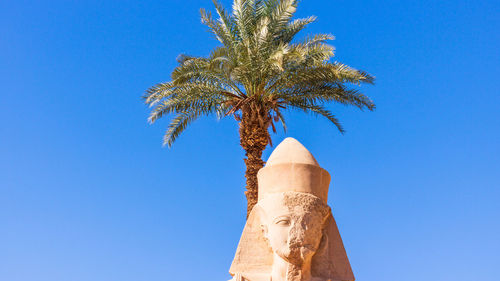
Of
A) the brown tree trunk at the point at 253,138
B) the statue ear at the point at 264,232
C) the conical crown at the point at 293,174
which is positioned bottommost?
the statue ear at the point at 264,232

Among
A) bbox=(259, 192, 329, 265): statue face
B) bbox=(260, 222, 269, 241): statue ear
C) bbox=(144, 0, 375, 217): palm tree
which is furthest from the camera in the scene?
bbox=(144, 0, 375, 217): palm tree

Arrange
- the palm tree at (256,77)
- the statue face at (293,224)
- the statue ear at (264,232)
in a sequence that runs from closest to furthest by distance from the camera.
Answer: the statue face at (293,224) → the statue ear at (264,232) → the palm tree at (256,77)

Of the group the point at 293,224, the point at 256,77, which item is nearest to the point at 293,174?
the point at 293,224

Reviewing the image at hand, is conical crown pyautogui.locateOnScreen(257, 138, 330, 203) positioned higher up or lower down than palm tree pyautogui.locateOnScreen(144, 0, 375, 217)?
lower down

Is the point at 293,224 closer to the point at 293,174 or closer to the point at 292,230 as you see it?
the point at 292,230

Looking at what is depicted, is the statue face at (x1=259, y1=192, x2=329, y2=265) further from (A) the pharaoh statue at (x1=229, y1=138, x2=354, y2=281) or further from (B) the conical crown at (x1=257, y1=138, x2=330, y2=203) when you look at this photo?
(B) the conical crown at (x1=257, y1=138, x2=330, y2=203)

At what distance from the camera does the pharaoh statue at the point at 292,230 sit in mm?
6664

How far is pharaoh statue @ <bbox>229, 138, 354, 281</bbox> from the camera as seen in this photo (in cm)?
666

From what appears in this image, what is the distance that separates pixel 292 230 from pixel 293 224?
0.07 metres

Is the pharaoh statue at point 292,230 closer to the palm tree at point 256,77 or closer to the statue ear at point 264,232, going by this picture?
the statue ear at point 264,232

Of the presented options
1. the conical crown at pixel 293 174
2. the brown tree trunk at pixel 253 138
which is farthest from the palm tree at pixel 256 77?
the conical crown at pixel 293 174

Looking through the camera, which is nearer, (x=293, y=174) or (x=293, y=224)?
(x=293, y=224)

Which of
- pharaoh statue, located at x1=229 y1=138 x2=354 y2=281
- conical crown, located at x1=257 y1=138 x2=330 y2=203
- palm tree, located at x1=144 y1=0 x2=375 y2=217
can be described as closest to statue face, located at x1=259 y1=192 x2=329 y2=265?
pharaoh statue, located at x1=229 y1=138 x2=354 y2=281

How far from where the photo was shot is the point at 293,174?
6.91 meters
